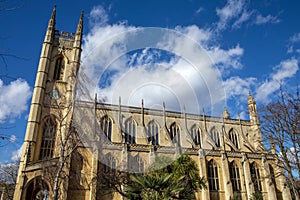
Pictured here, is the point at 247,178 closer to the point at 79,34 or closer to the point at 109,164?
the point at 109,164

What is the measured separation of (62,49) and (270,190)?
33.4 m

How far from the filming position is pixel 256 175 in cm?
3350

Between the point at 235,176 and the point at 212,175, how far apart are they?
3.41 m

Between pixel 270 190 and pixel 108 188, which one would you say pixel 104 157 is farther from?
pixel 270 190

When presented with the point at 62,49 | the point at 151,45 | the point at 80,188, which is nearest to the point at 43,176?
the point at 80,188

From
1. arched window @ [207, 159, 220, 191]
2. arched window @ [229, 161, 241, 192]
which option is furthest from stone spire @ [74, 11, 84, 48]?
arched window @ [229, 161, 241, 192]

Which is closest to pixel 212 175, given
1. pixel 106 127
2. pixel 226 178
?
pixel 226 178

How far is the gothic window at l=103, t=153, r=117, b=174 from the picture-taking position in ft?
86.5

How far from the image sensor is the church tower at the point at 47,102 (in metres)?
24.0

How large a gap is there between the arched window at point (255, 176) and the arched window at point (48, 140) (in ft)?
83.8

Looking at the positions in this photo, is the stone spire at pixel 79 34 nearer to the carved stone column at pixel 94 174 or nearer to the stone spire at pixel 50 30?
the stone spire at pixel 50 30

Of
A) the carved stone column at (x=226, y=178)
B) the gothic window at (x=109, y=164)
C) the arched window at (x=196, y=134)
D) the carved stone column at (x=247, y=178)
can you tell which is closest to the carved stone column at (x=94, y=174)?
the gothic window at (x=109, y=164)

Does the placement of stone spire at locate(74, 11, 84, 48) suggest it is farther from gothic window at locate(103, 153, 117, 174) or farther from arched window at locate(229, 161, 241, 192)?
arched window at locate(229, 161, 241, 192)

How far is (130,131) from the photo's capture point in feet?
116
